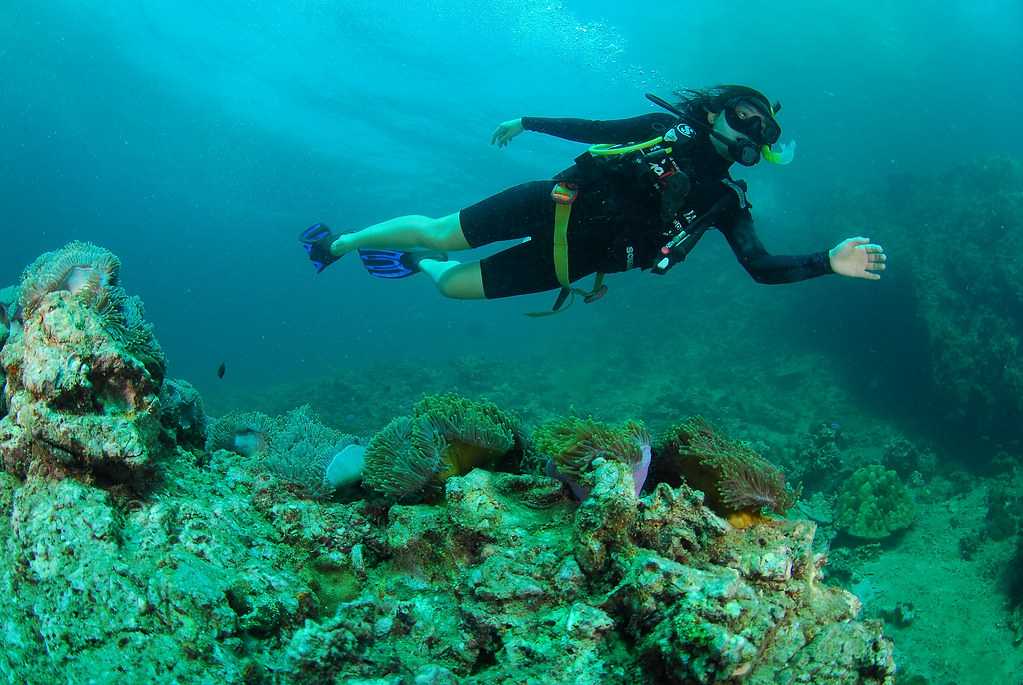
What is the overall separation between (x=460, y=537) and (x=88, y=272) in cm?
262

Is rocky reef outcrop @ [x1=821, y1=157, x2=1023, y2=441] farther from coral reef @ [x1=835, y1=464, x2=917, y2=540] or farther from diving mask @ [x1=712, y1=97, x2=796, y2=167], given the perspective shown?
diving mask @ [x1=712, y1=97, x2=796, y2=167]

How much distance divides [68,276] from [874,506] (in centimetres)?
1073

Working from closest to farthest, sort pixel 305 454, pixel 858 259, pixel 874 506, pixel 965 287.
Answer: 1. pixel 305 454
2. pixel 858 259
3. pixel 874 506
4. pixel 965 287

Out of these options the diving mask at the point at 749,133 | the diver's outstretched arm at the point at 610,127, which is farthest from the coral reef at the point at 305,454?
the diving mask at the point at 749,133

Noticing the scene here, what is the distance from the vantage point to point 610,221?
176 inches

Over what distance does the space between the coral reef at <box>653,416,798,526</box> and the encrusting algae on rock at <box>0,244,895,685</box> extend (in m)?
0.13

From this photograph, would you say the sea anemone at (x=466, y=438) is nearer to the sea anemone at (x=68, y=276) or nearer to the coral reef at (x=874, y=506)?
the sea anemone at (x=68, y=276)

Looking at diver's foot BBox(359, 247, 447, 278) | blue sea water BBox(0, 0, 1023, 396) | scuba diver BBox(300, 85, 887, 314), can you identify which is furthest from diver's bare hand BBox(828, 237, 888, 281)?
blue sea water BBox(0, 0, 1023, 396)

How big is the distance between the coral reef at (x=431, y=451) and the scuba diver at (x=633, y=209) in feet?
7.03

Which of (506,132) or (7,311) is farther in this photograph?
(506,132)

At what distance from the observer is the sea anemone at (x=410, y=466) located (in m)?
2.72

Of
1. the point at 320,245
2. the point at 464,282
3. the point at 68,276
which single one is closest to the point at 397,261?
the point at 320,245

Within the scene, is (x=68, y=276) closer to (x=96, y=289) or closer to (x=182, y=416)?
(x=96, y=289)

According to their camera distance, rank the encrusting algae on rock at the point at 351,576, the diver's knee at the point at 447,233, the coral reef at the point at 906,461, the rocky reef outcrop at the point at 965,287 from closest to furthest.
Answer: the encrusting algae on rock at the point at 351,576 < the diver's knee at the point at 447,233 < the coral reef at the point at 906,461 < the rocky reef outcrop at the point at 965,287
